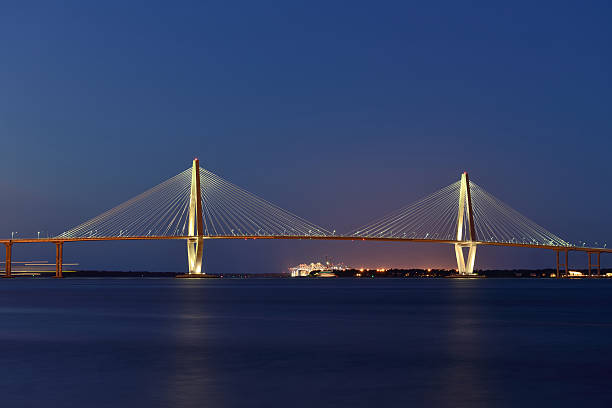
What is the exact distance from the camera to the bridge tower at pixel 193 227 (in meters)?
86.1

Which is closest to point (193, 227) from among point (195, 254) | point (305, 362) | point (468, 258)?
point (195, 254)

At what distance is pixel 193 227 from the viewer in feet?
282

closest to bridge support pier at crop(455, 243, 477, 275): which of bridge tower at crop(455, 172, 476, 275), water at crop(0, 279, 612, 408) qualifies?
bridge tower at crop(455, 172, 476, 275)

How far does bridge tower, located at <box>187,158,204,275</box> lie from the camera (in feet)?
282

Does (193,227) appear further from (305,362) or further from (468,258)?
(305,362)

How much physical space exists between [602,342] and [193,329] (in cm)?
1135

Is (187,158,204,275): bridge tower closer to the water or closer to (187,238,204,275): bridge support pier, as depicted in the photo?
(187,238,204,275): bridge support pier

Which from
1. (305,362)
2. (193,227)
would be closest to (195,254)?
(193,227)

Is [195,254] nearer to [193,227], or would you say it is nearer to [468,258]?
[193,227]

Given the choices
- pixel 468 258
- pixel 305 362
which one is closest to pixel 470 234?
pixel 468 258

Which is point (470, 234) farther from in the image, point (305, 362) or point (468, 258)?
point (305, 362)

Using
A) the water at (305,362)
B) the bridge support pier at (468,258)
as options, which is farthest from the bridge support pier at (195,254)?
the water at (305,362)

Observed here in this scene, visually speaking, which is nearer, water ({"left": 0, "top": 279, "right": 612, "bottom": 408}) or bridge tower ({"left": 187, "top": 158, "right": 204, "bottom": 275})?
water ({"left": 0, "top": 279, "right": 612, "bottom": 408})

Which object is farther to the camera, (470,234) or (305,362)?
(470,234)
